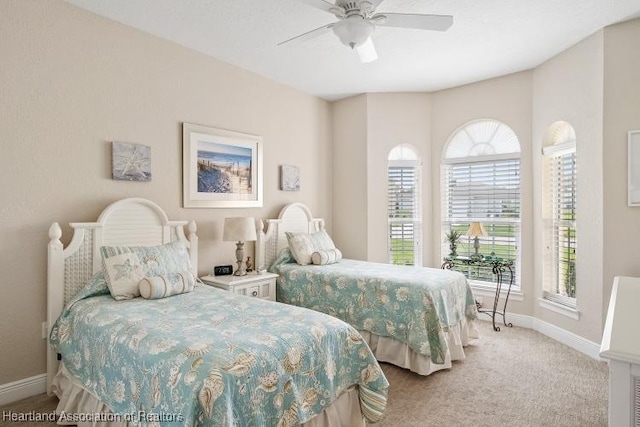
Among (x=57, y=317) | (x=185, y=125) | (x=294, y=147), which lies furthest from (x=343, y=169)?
(x=57, y=317)

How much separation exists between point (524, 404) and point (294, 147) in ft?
11.3

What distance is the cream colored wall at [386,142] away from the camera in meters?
4.71

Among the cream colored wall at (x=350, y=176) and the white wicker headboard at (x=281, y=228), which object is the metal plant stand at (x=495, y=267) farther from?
the white wicker headboard at (x=281, y=228)

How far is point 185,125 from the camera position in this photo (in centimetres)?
335

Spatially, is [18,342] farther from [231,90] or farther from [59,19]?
[231,90]

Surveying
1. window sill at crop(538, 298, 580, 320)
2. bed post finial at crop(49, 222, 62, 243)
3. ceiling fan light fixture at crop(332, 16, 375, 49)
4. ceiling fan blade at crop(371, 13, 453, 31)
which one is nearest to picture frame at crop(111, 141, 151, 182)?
bed post finial at crop(49, 222, 62, 243)

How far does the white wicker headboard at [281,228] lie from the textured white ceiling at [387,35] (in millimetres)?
1566

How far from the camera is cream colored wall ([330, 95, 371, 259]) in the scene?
473cm

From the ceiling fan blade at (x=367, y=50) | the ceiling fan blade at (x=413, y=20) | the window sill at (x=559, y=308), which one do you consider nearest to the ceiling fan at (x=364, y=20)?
the ceiling fan blade at (x=413, y=20)

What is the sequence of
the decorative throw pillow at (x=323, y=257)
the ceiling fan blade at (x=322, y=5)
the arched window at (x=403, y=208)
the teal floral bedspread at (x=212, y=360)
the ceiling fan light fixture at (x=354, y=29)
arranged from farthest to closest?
the arched window at (x=403, y=208), the decorative throw pillow at (x=323, y=257), the ceiling fan light fixture at (x=354, y=29), the ceiling fan blade at (x=322, y=5), the teal floral bedspread at (x=212, y=360)

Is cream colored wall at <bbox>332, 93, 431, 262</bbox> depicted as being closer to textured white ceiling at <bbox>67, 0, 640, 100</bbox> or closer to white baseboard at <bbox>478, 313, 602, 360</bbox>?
textured white ceiling at <bbox>67, 0, 640, 100</bbox>

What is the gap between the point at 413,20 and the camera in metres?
2.22

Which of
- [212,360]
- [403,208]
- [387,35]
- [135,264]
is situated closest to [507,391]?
[212,360]

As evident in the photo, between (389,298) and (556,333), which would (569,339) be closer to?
(556,333)
